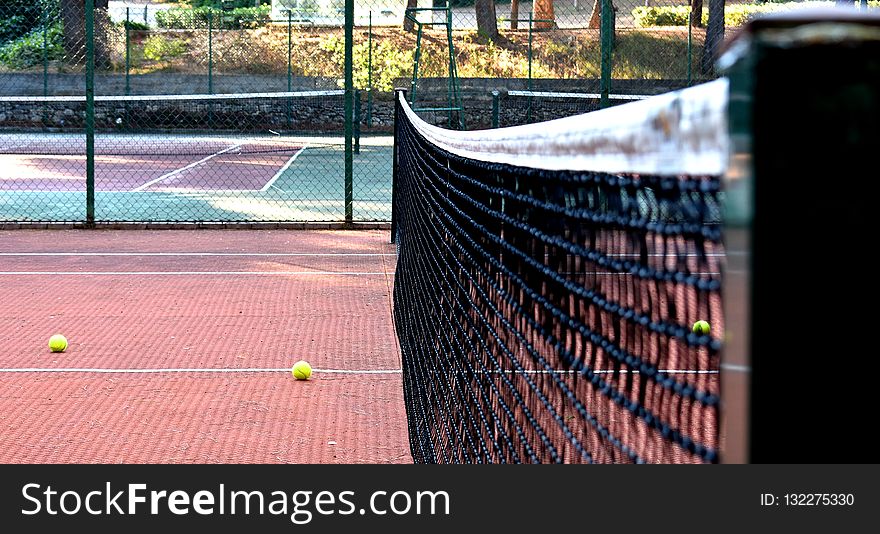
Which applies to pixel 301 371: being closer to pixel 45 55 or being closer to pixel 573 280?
pixel 573 280

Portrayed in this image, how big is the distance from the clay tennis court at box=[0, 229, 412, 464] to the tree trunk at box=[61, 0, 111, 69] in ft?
60.4

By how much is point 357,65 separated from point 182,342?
2185 centimetres

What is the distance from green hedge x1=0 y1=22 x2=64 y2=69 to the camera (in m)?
28.8

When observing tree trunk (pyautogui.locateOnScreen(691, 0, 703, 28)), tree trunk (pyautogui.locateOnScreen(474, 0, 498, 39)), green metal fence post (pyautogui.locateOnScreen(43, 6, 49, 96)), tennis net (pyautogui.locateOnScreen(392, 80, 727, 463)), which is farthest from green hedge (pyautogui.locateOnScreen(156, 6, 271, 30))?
tennis net (pyautogui.locateOnScreen(392, 80, 727, 463))

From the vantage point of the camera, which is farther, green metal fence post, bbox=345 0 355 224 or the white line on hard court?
green metal fence post, bbox=345 0 355 224

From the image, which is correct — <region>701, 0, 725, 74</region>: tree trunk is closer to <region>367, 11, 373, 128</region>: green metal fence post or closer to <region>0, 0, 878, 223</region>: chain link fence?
<region>0, 0, 878, 223</region>: chain link fence

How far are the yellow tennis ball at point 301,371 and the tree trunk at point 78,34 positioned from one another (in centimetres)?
2273

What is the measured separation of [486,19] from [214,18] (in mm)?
7248

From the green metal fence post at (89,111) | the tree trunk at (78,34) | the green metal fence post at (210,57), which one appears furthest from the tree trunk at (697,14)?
the green metal fence post at (89,111)

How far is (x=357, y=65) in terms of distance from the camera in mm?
27875

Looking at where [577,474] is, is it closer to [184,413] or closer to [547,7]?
[184,413]

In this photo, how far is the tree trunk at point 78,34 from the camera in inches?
1091

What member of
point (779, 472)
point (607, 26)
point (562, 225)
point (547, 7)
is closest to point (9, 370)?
point (562, 225)

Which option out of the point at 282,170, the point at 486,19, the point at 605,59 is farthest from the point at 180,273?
the point at 486,19
